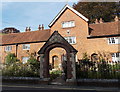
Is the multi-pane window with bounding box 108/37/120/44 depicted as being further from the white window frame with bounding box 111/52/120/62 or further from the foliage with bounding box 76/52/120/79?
the foliage with bounding box 76/52/120/79

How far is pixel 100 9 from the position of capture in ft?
106

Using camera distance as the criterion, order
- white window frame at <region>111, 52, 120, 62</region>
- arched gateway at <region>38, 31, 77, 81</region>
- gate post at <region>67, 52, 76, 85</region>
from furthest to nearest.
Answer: white window frame at <region>111, 52, 120, 62</region> < arched gateway at <region>38, 31, 77, 81</region> < gate post at <region>67, 52, 76, 85</region>

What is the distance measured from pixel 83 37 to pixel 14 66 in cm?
1365

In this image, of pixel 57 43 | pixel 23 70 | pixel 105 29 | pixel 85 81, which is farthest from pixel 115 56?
pixel 23 70

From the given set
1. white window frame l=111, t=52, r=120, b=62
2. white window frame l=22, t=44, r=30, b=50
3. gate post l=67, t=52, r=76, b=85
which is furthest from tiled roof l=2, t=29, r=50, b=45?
gate post l=67, t=52, r=76, b=85

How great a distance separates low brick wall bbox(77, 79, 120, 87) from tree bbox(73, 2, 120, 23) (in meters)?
26.0

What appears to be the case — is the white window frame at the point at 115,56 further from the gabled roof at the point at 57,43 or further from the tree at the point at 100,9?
the tree at the point at 100,9

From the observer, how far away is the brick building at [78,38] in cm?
2133

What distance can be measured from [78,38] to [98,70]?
503 inches

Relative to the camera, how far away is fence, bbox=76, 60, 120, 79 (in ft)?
34.8

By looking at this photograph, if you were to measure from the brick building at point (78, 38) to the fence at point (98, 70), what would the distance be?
Result: 34.9 feet

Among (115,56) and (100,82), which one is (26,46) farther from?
(100,82)

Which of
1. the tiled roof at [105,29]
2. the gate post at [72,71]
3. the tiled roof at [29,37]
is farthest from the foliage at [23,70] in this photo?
the tiled roof at [105,29]

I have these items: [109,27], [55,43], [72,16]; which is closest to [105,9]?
[109,27]
